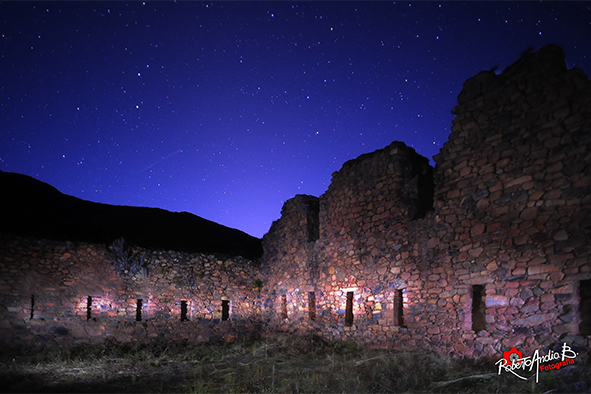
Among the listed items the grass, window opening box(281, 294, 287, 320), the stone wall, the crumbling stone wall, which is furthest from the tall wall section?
the stone wall

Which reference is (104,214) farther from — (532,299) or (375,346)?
(532,299)

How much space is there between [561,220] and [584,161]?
Result: 3.47ft

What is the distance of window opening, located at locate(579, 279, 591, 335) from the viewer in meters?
6.14

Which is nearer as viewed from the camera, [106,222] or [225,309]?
[225,309]

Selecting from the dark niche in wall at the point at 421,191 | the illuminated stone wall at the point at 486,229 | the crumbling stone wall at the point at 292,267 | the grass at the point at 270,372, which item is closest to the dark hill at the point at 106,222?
the crumbling stone wall at the point at 292,267

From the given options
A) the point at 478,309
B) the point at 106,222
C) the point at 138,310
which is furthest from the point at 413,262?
the point at 106,222

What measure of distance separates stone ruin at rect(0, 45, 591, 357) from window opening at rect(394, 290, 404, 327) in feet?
0.08

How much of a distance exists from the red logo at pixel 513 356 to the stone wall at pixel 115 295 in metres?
9.01

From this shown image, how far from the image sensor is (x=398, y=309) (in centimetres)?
933

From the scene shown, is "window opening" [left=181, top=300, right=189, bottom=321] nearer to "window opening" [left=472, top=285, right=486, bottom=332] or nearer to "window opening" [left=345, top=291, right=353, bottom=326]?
"window opening" [left=345, top=291, right=353, bottom=326]

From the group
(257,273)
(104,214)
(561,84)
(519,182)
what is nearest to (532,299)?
(519,182)

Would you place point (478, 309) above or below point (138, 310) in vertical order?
above

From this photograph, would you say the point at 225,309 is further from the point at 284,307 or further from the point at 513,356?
the point at 513,356

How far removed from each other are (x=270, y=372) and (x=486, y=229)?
525 cm
